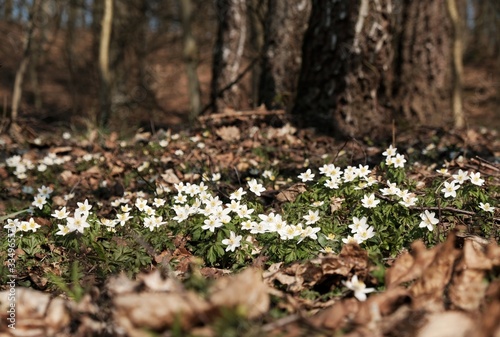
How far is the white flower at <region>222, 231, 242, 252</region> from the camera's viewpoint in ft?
9.15

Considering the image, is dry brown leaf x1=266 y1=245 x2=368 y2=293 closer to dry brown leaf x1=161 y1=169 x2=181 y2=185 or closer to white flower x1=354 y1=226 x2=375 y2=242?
white flower x1=354 y1=226 x2=375 y2=242

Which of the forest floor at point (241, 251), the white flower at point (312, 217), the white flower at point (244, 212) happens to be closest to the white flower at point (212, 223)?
the forest floor at point (241, 251)

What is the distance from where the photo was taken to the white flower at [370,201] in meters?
2.92

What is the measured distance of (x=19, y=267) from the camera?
2.95 meters

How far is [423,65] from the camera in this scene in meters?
6.84

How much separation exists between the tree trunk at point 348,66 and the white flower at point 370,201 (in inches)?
101

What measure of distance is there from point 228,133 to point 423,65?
3.05 m

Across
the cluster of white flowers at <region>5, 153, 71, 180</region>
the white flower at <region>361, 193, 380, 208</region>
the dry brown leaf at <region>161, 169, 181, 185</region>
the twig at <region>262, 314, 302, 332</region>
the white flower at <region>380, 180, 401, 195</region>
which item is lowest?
the cluster of white flowers at <region>5, 153, 71, 180</region>

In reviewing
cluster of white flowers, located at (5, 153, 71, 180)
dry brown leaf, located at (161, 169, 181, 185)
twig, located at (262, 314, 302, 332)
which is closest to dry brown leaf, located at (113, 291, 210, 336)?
twig, located at (262, 314, 302, 332)

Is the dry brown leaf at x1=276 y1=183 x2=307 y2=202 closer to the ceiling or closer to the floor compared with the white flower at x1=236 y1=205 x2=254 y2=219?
closer to the floor

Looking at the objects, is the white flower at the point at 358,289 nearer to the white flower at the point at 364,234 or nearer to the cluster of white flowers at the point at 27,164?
the white flower at the point at 364,234

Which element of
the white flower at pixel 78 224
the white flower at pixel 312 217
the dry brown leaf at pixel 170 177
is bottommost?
the dry brown leaf at pixel 170 177

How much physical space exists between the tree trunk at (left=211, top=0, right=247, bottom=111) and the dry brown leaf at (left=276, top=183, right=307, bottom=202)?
164 inches

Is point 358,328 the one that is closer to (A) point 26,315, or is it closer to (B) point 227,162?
(A) point 26,315
